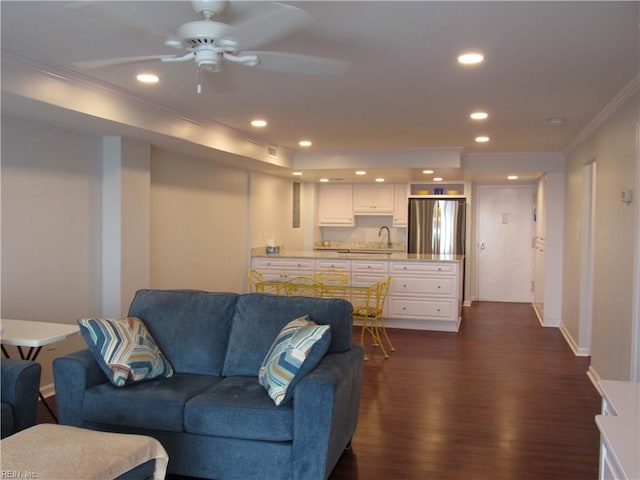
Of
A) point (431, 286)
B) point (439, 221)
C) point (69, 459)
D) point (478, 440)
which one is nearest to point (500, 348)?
point (431, 286)

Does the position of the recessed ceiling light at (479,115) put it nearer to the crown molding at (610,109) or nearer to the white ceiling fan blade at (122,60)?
the crown molding at (610,109)

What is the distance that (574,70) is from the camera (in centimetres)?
339

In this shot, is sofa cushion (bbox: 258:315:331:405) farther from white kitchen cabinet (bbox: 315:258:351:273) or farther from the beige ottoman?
white kitchen cabinet (bbox: 315:258:351:273)

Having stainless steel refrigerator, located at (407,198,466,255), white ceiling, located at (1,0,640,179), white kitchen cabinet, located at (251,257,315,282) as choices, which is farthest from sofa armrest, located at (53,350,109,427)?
stainless steel refrigerator, located at (407,198,466,255)

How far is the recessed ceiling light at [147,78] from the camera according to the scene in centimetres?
362

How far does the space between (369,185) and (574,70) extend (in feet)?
19.6

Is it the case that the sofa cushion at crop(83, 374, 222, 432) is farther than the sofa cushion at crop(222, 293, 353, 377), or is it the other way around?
the sofa cushion at crop(222, 293, 353, 377)

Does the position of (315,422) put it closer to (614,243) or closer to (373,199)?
(614,243)

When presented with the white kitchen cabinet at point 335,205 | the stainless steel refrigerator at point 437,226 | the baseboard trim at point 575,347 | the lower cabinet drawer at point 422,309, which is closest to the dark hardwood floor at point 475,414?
the baseboard trim at point 575,347

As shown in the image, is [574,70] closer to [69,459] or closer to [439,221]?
[69,459]

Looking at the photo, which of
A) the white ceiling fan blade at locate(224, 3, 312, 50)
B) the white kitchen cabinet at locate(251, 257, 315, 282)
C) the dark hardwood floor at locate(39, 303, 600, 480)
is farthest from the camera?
the white kitchen cabinet at locate(251, 257, 315, 282)

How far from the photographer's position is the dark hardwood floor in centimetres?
305

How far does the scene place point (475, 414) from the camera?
388 centimetres

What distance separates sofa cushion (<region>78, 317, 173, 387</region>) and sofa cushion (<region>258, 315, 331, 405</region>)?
650 mm
